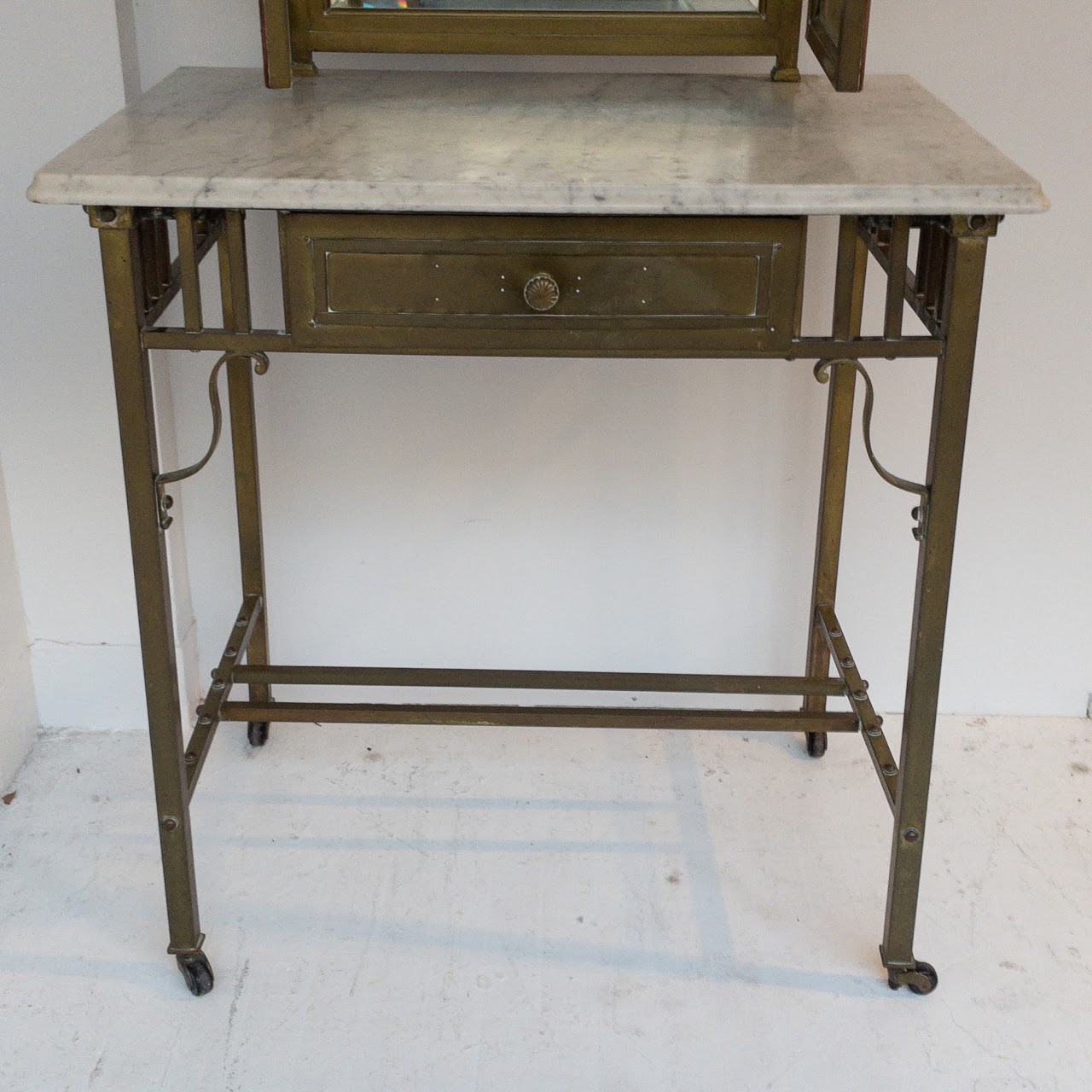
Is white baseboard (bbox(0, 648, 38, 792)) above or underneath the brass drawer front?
underneath

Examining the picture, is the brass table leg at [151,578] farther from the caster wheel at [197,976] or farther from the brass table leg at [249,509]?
the brass table leg at [249,509]

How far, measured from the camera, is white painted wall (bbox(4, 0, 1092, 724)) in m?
2.35

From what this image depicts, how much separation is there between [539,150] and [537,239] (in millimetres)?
135

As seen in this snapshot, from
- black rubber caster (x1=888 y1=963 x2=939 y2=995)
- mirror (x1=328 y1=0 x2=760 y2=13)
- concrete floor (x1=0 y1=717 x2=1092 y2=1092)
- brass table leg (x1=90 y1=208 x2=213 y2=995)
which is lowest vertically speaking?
concrete floor (x1=0 y1=717 x2=1092 y2=1092)

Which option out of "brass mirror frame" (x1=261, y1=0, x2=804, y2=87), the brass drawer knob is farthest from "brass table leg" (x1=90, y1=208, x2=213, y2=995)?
"brass mirror frame" (x1=261, y1=0, x2=804, y2=87)

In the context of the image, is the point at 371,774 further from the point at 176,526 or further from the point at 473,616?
the point at 176,526

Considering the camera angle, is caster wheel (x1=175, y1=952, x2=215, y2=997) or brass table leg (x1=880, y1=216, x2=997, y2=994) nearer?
brass table leg (x1=880, y1=216, x2=997, y2=994)

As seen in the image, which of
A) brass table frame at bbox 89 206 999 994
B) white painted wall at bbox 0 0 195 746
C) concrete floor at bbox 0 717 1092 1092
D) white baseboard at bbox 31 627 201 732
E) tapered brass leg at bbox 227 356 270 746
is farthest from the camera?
white baseboard at bbox 31 627 201 732

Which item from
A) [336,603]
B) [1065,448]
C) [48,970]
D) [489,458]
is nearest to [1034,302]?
[1065,448]

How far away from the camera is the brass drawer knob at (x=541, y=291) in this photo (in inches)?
67.7

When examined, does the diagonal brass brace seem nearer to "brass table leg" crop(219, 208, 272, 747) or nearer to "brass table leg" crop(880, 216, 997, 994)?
"brass table leg" crop(880, 216, 997, 994)

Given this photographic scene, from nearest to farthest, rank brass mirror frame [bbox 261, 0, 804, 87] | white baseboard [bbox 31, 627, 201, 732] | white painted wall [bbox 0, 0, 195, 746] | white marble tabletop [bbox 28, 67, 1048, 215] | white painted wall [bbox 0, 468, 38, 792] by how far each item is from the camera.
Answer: white marble tabletop [bbox 28, 67, 1048, 215]
brass mirror frame [bbox 261, 0, 804, 87]
white painted wall [bbox 0, 0, 195, 746]
white painted wall [bbox 0, 468, 38, 792]
white baseboard [bbox 31, 627, 201, 732]

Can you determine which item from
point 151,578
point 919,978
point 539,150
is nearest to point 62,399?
point 151,578

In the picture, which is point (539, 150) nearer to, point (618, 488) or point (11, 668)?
point (618, 488)
